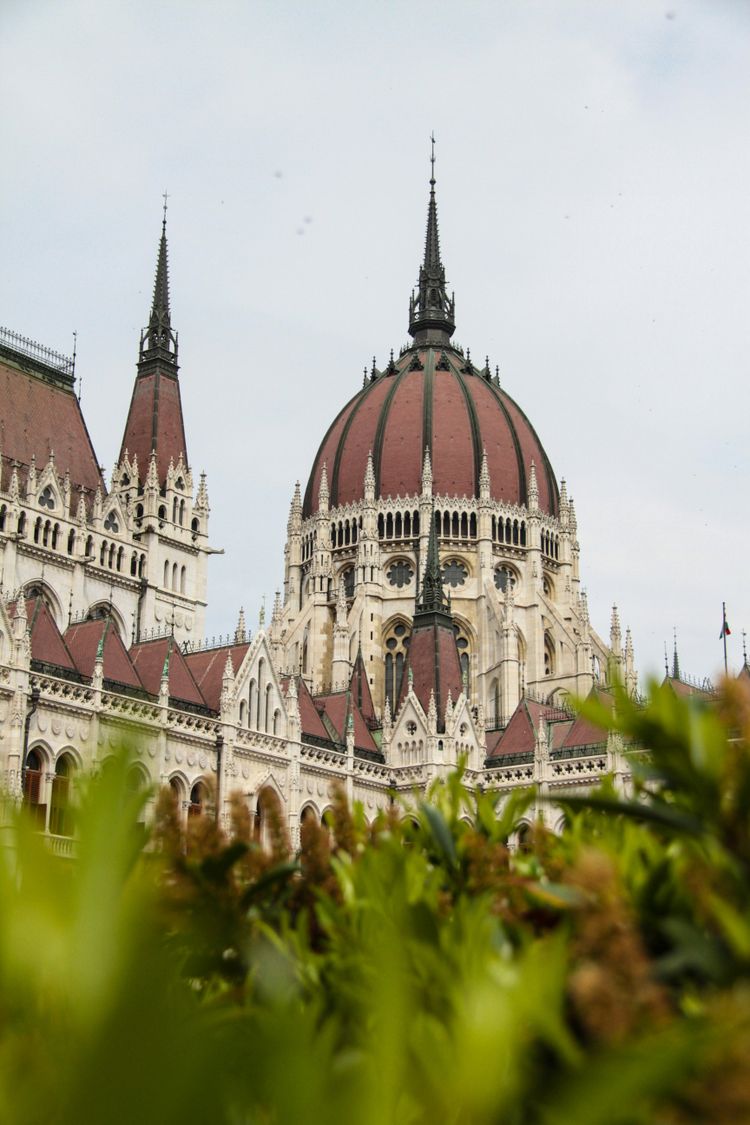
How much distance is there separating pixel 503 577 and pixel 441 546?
404cm

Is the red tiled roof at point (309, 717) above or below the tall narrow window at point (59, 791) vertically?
above

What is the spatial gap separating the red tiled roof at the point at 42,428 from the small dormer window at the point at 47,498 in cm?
95

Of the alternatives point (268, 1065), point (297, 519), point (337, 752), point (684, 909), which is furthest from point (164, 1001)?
point (297, 519)

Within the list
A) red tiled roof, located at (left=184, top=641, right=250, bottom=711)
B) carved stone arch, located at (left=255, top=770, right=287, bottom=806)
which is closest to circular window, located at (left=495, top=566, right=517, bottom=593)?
red tiled roof, located at (left=184, top=641, right=250, bottom=711)

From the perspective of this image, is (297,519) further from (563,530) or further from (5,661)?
(5,661)

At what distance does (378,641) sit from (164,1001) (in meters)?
68.1

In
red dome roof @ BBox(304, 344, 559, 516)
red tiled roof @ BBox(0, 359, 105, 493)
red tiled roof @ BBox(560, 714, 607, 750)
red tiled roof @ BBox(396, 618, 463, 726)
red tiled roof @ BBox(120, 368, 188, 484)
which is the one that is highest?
red dome roof @ BBox(304, 344, 559, 516)

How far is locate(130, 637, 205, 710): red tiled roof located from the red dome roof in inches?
1276

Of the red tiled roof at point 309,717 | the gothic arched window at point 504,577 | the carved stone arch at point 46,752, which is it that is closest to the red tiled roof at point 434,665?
the red tiled roof at point 309,717

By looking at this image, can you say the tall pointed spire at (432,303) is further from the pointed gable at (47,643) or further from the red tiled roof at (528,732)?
the pointed gable at (47,643)

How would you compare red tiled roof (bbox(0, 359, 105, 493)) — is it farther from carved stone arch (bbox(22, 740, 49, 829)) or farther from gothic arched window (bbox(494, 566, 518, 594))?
gothic arched window (bbox(494, 566, 518, 594))

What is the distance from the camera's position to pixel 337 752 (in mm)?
49656

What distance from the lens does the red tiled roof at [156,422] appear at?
57781mm

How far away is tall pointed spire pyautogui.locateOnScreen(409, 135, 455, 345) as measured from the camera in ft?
294
